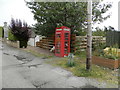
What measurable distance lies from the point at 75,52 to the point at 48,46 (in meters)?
3.41

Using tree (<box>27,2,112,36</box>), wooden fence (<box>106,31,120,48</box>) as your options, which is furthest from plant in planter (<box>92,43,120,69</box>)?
wooden fence (<box>106,31,120,48</box>)

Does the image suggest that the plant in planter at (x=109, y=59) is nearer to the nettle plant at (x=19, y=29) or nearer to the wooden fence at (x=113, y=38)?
the wooden fence at (x=113, y=38)

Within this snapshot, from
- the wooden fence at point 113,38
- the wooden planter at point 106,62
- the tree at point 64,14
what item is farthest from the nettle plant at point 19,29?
the wooden fence at point 113,38

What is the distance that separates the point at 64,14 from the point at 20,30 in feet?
18.3

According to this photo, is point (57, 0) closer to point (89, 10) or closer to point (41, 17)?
point (41, 17)

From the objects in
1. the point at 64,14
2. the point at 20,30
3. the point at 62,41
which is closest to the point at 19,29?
the point at 20,30

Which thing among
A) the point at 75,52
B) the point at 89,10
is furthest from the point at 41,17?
the point at 89,10

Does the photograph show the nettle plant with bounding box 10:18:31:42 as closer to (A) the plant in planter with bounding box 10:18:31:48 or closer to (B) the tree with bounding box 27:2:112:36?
(A) the plant in planter with bounding box 10:18:31:48

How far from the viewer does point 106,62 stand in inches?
174

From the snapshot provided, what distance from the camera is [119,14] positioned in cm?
702

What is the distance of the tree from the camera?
21.6 feet

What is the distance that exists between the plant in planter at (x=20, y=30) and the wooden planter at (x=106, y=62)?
26.8ft

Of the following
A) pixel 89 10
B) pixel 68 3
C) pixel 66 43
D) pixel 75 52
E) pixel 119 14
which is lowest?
pixel 75 52

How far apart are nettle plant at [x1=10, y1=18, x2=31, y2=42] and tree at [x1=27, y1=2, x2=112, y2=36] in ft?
7.66
